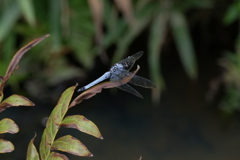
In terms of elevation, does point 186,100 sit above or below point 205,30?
below

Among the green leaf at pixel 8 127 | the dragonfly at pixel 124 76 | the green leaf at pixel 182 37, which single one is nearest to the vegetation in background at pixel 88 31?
the green leaf at pixel 182 37

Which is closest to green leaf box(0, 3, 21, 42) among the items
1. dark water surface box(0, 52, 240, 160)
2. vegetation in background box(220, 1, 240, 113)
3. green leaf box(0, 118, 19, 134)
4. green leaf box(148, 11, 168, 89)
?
dark water surface box(0, 52, 240, 160)

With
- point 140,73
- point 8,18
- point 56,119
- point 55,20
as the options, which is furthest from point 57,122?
point 140,73

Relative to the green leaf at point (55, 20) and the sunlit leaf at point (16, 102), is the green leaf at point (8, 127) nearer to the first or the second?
the sunlit leaf at point (16, 102)

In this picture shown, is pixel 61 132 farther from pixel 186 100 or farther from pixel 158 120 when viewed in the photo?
pixel 186 100

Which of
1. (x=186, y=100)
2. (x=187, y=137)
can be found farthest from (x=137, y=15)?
(x=187, y=137)

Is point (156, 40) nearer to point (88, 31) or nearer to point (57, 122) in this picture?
point (88, 31)

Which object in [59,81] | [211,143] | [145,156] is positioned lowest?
[145,156]
